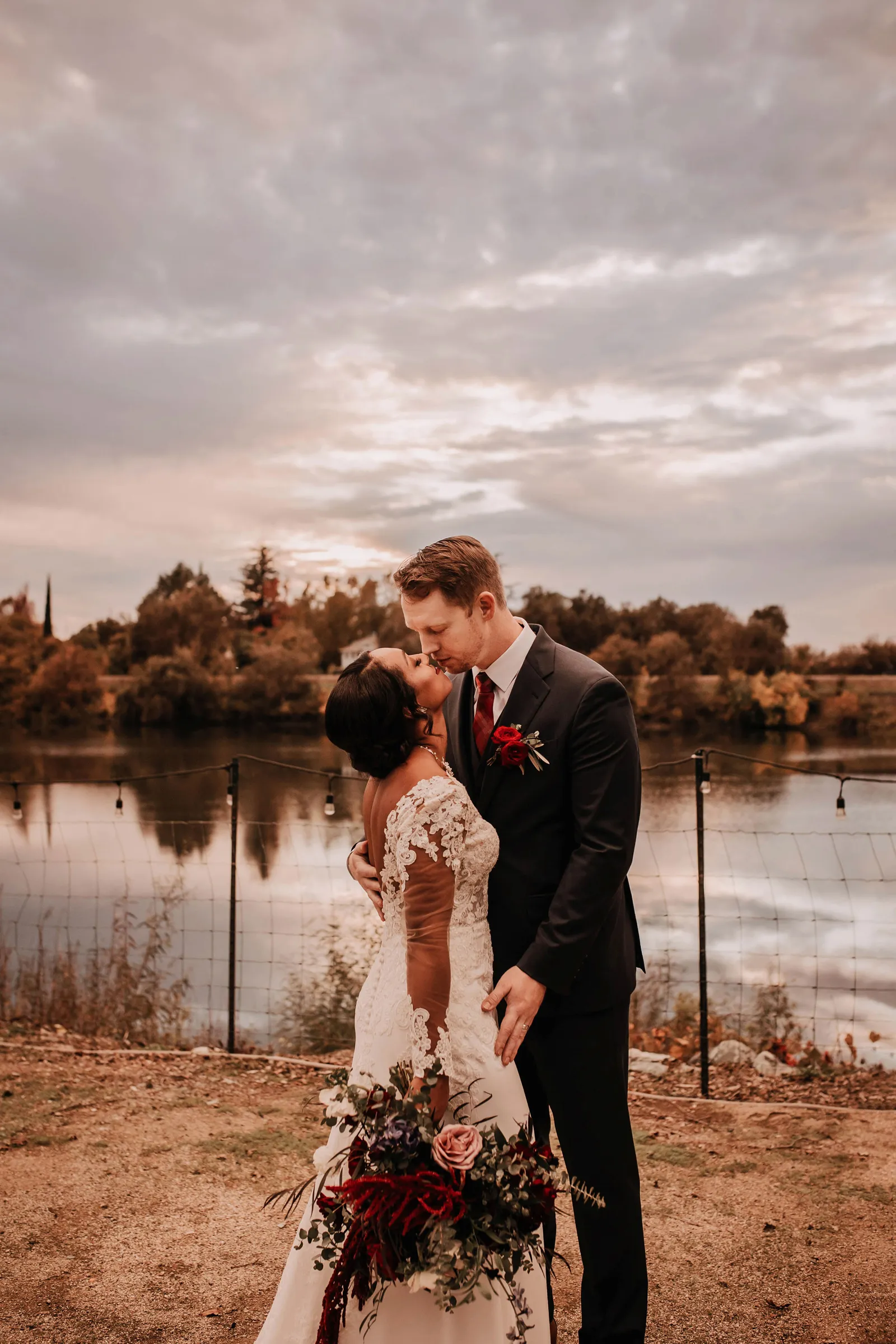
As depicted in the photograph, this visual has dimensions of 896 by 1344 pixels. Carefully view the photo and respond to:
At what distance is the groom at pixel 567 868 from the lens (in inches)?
86.2

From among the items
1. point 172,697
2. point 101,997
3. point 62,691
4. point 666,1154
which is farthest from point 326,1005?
point 62,691

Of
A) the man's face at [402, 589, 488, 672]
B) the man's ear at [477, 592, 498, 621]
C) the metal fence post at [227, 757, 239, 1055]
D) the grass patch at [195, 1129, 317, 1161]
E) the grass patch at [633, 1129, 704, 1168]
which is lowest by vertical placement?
the grass patch at [633, 1129, 704, 1168]

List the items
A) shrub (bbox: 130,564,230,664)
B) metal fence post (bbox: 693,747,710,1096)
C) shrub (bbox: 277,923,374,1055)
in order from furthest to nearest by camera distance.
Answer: shrub (bbox: 130,564,230,664)
shrub (bbox: 277,923,374,1055)
metal fence post (bbox: 693,747,710,1096)

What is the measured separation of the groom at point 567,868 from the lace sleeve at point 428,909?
252 millimetres

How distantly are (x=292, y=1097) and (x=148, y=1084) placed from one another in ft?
2.34

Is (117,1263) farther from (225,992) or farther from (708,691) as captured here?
(708,691)

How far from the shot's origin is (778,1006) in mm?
6867

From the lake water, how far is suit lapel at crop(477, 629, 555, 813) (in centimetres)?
472

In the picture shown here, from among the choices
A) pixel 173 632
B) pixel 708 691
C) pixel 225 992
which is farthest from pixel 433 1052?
pixel 173 632

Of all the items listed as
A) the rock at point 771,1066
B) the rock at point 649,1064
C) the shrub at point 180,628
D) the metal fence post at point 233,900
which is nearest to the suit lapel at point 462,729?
the metal fence post at point 233,900

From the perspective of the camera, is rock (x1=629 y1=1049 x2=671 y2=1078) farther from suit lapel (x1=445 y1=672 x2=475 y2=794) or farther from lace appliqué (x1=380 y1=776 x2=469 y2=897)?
lace appliqué (x1=380 y1=776 x2=469 y2=897)

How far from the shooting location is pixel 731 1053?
5758mm

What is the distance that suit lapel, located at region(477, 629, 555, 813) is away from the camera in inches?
88.9

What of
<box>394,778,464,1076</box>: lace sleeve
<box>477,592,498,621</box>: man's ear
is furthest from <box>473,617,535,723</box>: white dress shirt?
<box>394,778,464,1076</box>: lace sleeve
